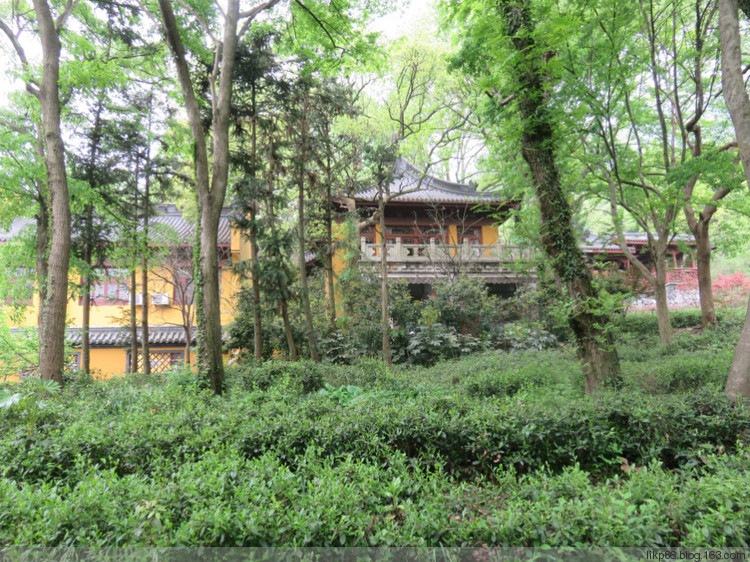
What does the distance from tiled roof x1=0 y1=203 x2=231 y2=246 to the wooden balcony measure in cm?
583

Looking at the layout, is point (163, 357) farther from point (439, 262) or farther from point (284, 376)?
point (439, 262)

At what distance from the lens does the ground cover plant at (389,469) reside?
84.8 inches

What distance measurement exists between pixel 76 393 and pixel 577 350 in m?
8.13

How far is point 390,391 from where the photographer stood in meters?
6.48

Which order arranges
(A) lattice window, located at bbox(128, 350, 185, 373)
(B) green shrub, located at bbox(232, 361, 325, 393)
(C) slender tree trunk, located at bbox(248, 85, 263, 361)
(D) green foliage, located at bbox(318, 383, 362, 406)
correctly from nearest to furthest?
(D) green foliage, located at bbox(318, 383, 362, 406), (B) green shrub, located at bbox(232, 361, 325, 393), (C) slender tree trunk, located at bbox(248, 85, 263, 361), (A) lattice window, located at bbox(128, 350, 185, 373)

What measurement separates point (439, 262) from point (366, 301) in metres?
3.32

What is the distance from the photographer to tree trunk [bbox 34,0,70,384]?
666 cm

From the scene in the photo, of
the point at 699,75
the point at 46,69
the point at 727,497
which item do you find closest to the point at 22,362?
the point at 46,69

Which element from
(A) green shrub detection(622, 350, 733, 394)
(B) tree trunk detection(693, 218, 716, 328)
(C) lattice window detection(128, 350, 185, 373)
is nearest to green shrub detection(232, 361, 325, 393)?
(A) green shrub detection(622, 350, 733, 394)

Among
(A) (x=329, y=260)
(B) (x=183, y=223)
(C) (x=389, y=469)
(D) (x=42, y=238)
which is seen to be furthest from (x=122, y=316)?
(C) (x=389, y=469)

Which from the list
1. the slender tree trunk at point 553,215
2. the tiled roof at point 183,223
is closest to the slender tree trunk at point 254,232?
the tiled roof at point 183,223

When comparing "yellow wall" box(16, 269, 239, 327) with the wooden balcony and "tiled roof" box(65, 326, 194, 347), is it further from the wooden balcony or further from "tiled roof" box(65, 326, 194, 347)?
the wooden balcony

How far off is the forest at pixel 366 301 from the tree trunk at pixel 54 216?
0.13 ft

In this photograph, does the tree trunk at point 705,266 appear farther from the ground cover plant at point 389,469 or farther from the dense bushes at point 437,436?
the dense bushes at point 437,436
